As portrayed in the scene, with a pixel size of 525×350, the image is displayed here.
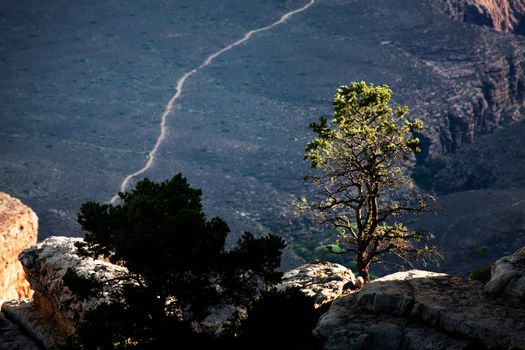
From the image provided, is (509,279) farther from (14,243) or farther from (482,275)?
(14,243)

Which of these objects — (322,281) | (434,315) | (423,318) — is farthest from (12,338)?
(434,315)

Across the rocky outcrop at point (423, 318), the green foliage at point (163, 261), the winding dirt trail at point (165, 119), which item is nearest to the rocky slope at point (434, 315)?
the rocky outcrop at point (423, 318)

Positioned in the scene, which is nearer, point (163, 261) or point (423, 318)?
point (163, 261)

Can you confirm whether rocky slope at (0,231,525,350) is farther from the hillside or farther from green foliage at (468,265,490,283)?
the hillside

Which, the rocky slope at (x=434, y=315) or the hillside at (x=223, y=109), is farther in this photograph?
the hillside at (x=223, y=109)

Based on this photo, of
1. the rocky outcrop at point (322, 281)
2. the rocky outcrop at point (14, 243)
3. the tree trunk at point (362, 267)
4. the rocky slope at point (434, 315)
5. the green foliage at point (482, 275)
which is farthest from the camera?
the rocky outcrop at point (14, 243)

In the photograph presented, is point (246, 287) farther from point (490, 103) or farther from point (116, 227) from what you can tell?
point (490, 103)

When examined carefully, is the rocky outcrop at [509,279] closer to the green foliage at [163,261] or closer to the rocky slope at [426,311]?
the rocky slope at [426,311]
